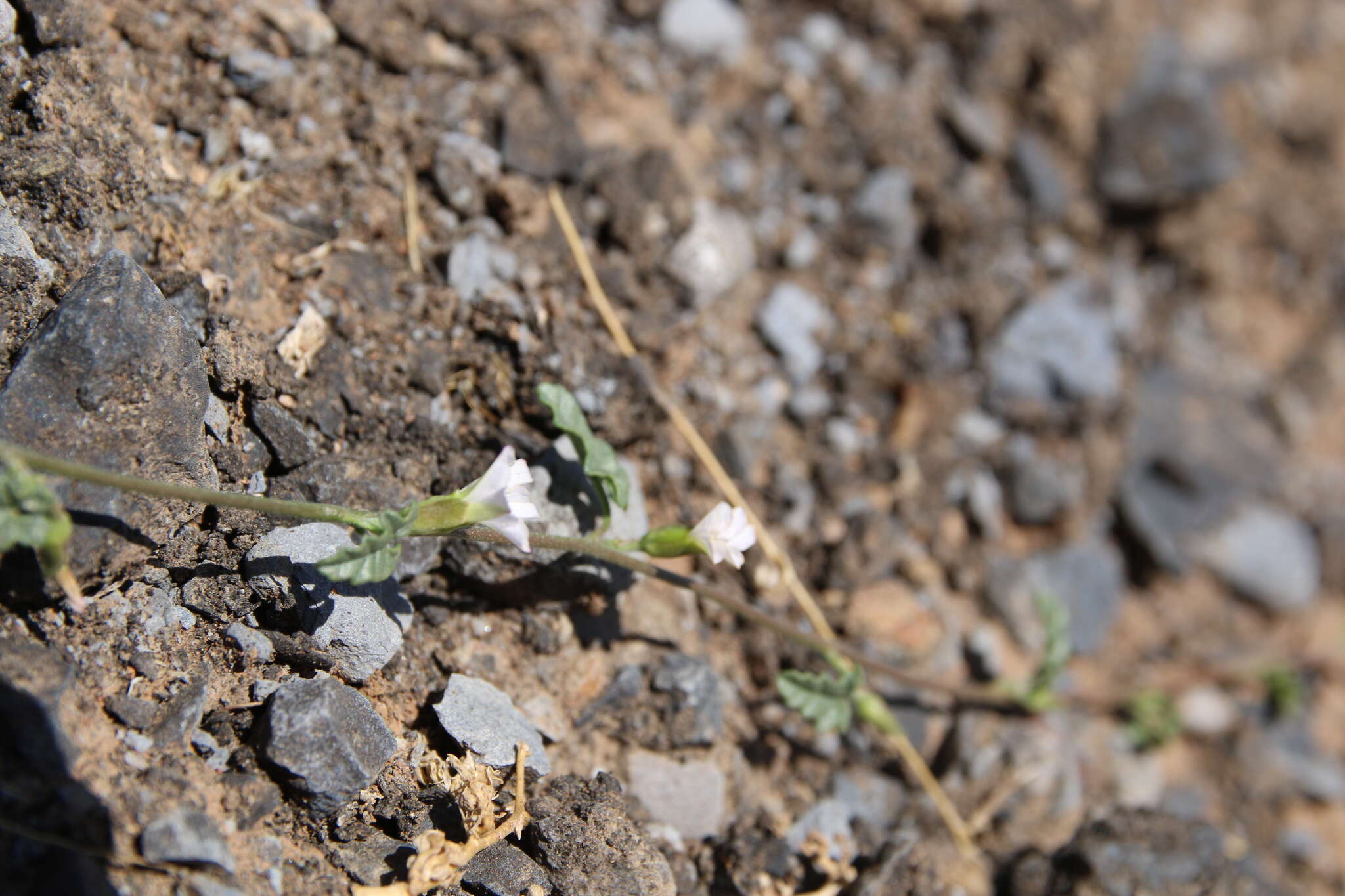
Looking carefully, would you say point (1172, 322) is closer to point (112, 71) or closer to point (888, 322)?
point (888, 322)

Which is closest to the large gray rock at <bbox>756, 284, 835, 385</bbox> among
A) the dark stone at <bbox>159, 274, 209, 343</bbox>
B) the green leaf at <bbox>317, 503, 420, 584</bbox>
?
the green leaf at <bbox>317, 503, 420, 584</bbox>

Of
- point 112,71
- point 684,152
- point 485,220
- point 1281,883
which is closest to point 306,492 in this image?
point 485,220

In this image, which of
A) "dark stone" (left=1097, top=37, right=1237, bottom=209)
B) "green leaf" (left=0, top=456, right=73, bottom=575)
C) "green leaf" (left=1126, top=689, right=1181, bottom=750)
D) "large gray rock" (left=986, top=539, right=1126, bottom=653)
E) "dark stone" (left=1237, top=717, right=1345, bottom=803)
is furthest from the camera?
"dark stone" (left=1097, top=37, right=1237, bottom=209)

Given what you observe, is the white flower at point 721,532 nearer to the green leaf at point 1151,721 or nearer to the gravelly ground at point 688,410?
the gravelly ground at point 688,410

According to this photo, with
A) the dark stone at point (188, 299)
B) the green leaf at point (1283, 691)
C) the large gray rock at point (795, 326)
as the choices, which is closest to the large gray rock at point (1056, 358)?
the large gray rock at point (795, 326)

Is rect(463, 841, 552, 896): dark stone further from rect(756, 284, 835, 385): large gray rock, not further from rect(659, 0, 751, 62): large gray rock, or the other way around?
rect(659, 0, 751, 62): large gray rock
